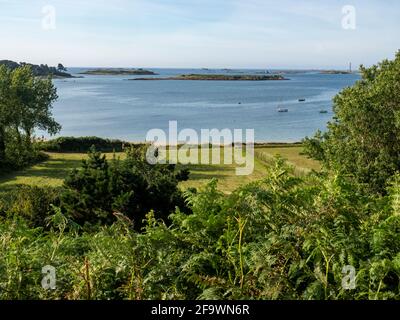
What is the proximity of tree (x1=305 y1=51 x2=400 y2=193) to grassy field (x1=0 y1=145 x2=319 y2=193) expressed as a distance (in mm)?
12664

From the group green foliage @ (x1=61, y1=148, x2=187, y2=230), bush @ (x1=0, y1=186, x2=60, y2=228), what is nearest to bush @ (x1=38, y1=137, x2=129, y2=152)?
bush @ (x1=0, y1=186, x2=60, y2=228)

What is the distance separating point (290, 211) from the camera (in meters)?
4.02

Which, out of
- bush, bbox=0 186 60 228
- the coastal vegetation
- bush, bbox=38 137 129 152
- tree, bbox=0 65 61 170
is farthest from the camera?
bush, bbox=38 137 129 152

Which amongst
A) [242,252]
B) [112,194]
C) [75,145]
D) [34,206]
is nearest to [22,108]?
[75,145]

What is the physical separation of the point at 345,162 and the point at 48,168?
30858 mm

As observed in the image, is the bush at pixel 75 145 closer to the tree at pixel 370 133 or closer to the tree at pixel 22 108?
the tree at pixel 22 108

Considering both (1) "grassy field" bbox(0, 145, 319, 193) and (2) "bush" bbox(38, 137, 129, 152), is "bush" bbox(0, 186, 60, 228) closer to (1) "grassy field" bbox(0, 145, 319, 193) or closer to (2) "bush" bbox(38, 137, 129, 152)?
(1) "grassy field" bbox(0, 145, 319, 193)

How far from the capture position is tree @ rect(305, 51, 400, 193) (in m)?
19.4

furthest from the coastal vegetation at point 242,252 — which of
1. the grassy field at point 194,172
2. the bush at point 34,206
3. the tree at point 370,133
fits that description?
the grassy field at point 194,172

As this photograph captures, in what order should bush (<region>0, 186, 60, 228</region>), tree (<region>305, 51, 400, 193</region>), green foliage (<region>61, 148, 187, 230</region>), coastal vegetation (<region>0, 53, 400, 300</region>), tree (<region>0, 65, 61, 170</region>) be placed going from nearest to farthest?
coastal vegetation (<region>0, 53, 400, 300</region>)
green foliage (<region>61, 148, 187, 230</region>)
bush (<region>0, 186, 60, 228</region>)
tree (<region>305, 51, 400, 193</region>)
tree (<region>0, 65, 61, 170</region>)

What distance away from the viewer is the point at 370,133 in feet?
66.3

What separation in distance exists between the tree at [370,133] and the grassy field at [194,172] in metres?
12.7

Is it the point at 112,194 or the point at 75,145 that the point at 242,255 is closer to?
the point at 112,194

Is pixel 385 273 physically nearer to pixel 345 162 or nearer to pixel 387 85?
pixel 345 162
